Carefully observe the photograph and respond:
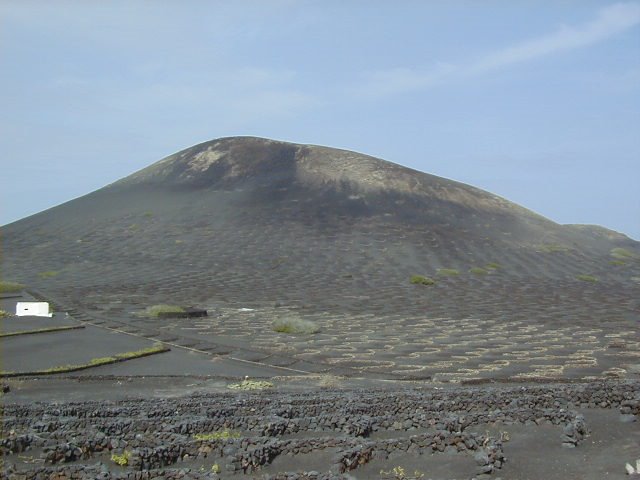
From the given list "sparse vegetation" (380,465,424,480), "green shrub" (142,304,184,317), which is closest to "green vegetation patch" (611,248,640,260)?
"green shrub" (142,304,184,317)

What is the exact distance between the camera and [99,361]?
20.5 m

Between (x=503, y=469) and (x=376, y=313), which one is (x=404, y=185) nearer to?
(x=376, y=313)

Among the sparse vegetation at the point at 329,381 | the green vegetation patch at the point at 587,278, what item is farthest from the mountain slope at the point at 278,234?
the sparse vegetation at the point at 329,381

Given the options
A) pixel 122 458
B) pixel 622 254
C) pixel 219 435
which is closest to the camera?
pixel 122 458

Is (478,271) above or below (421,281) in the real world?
above

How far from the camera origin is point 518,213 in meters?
79.2

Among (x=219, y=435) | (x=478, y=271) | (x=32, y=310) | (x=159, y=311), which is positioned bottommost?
(x=219, y=435)

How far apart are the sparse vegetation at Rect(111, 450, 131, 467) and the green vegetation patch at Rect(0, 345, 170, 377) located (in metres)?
9.54

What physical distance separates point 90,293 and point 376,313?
16547 millimetres

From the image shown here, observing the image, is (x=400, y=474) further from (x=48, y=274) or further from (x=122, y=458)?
(x=48, y=274)

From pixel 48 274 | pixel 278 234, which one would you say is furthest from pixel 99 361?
pixel 278 234

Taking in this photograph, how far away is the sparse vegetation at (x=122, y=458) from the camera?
390 inches

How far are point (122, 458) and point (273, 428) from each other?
2363 millimetres

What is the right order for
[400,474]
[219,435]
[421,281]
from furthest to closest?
[421,281] → [219,435] → [400,474]
